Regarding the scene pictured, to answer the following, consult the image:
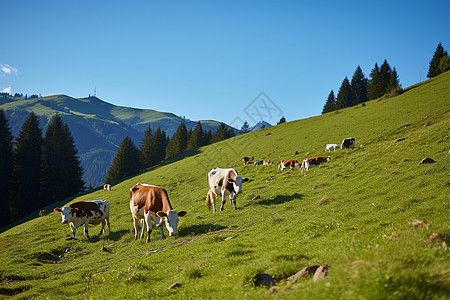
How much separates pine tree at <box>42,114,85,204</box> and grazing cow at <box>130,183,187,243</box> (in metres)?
51.6

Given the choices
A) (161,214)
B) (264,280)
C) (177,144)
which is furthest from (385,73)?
(264,280)

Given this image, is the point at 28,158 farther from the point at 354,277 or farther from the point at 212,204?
the point at 354,277

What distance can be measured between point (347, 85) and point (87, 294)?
10260 centimetres

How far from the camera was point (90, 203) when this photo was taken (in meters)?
21.4

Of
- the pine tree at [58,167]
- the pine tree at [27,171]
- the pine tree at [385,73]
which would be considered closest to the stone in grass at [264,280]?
the pine tree at [27,171]

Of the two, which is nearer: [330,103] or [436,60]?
[436,60]

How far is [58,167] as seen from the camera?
205ft

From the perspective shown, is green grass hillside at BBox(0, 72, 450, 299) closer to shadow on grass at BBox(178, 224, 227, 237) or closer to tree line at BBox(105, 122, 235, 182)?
shadow on grass at BBox(178, 224, 227, 237)

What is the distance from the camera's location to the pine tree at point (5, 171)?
49.1 metres

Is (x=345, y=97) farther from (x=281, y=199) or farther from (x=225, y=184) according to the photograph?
(x=225, y=184)

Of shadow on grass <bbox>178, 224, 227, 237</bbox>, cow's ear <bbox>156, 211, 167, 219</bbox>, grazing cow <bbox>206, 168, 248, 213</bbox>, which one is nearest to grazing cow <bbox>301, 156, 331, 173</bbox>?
grazing cow <bbox>206, 168, 248, 213</bbox>

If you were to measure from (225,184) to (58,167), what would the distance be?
186 ft

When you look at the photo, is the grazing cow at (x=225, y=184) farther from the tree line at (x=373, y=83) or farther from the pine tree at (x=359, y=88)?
the pine tree at (x=359, y=88)

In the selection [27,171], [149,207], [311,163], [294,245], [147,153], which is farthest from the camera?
[147,153]
